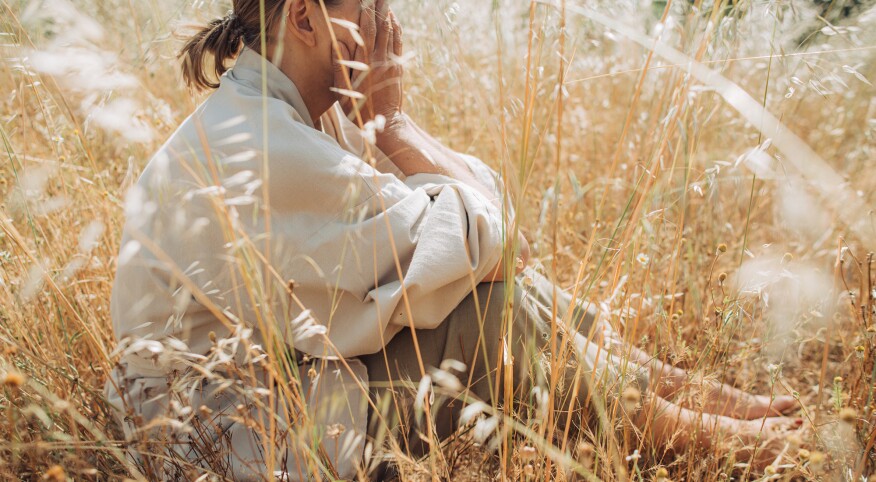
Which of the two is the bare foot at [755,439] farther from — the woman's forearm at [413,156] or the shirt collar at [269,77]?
the shirt collar at [269,77]

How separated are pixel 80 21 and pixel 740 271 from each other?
4.13 ft

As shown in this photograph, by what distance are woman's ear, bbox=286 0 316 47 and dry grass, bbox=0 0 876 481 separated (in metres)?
0.22

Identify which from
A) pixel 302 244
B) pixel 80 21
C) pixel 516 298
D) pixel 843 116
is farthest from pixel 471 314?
pixel 843 116

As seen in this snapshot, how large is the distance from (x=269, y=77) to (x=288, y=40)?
4.7 inches

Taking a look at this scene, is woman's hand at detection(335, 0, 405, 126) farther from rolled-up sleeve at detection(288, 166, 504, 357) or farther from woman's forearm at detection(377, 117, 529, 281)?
rolled-up sleeve at detection(288, 166, 504, 357)

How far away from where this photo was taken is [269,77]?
1545 mm

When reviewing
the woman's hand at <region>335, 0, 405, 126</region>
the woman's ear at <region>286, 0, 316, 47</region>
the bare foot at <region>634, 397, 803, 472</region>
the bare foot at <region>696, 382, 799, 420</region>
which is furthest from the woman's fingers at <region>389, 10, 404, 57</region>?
the bare foot at <region>696, 382, 799, 420</region>

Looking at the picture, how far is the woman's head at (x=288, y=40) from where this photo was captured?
5.12ft

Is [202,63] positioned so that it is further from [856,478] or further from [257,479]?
[856,478]

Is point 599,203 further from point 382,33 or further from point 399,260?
point 399,260

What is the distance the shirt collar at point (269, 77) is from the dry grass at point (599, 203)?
14 centimetres

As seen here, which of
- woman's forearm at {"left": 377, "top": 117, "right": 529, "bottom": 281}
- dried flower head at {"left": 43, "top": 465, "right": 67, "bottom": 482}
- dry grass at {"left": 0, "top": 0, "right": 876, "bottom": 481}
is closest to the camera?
dried flower head at {"left": 43, "top": 465, "right": 67, "bottom": 482}

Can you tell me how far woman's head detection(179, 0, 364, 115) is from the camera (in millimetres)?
1561

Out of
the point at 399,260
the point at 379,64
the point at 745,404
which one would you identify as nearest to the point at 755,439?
the point at 745,404
